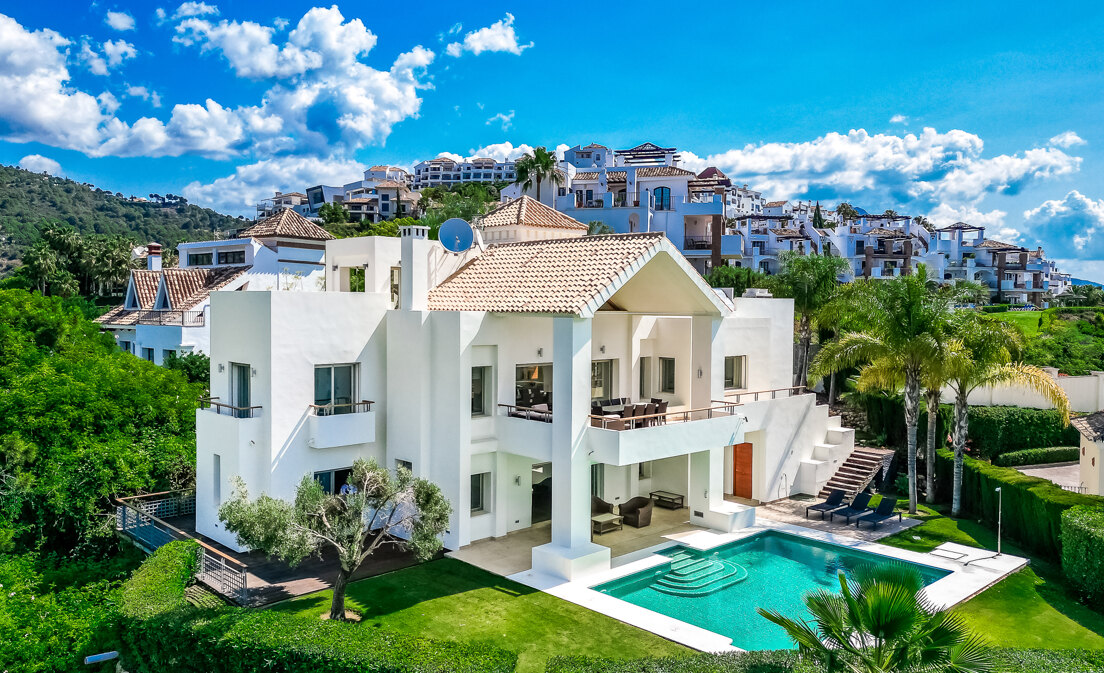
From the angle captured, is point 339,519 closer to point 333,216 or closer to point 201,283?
point 201,283

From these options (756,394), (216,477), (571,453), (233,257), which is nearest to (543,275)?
(571,453)

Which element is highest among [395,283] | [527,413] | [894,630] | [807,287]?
[807,287]

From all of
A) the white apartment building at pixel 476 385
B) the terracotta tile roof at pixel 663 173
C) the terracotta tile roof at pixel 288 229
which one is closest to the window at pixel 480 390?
the white apartment building at pixel 476 385

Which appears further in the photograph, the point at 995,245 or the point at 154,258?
the point at 995,245

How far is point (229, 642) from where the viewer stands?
1419 cm

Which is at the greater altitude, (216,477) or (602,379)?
(602,379)

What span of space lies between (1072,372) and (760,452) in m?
32.9

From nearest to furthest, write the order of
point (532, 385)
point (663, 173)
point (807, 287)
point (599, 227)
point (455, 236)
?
point (532, 385), point (455, 236), point (807, 287), point (599, 227), point (663, 173)

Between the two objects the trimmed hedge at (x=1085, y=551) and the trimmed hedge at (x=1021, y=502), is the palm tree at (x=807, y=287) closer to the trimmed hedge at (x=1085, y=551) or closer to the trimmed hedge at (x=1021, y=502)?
the trimmed hedge at (x=1021, y=502)

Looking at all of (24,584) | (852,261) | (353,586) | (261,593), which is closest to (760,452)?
(353,586)

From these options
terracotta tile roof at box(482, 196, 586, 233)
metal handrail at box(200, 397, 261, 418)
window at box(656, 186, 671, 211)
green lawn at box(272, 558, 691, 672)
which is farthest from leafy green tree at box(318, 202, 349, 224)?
green lawn at box(272, 558, 691, 672)

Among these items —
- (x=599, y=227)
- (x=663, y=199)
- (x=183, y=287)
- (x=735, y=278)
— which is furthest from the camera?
(x=663, y=199)

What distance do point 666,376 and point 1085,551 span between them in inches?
567

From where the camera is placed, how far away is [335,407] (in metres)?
23.5
